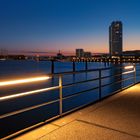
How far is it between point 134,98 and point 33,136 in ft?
13.8

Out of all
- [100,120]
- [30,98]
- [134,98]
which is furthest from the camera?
[30,98]

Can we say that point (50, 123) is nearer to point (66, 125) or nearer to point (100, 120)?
point (66, 125)

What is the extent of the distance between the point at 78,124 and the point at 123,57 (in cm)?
18959

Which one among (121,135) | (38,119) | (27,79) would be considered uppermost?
(27,79)

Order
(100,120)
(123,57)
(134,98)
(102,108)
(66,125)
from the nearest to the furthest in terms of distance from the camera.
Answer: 1. (66,125)
2. (100,120)
3. (102,108)
4. (134,98)
5. (123,57)

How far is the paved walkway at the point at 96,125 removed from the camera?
3682 millimetres

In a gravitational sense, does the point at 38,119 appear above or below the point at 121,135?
below

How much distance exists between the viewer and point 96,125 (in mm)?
4270

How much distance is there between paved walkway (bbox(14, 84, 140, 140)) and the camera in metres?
3.68

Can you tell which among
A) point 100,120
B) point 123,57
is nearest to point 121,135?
point 100,120

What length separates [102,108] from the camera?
5.64m

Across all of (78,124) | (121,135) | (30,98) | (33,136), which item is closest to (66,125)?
(78,124)

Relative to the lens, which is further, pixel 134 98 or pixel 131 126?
pixel 134 98

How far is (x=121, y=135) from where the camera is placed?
376cm
